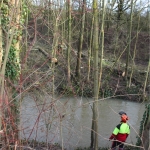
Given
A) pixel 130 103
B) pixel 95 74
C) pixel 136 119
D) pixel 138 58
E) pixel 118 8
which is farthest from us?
pixel 138 58

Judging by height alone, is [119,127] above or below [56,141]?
above

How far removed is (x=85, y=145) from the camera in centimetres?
1035

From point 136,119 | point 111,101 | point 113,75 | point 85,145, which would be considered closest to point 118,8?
point 113,75

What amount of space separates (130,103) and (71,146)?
32.9 ft

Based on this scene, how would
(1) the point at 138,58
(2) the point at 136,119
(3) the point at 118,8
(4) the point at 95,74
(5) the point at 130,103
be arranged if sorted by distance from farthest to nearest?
(1) the point at 138,58
(3) the point at 118,8
(5) the point at 130,103
(2) the point at 136,119
(4) the point at 95,74

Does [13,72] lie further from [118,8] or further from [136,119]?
[118,8]

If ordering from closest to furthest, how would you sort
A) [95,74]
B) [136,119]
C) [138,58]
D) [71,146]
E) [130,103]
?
[95,74] < [71,146] < [136,119] < [130,103] < [138,58]

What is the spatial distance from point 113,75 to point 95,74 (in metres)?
15.2

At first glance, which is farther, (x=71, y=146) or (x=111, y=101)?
(x=111, y=101)

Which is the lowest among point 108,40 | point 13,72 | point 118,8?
point 13,72

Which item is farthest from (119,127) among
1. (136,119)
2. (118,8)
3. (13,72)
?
(118,8)

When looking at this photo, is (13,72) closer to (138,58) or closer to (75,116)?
(75,116)

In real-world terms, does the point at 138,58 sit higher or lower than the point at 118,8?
lower

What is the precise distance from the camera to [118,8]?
74.9ft
